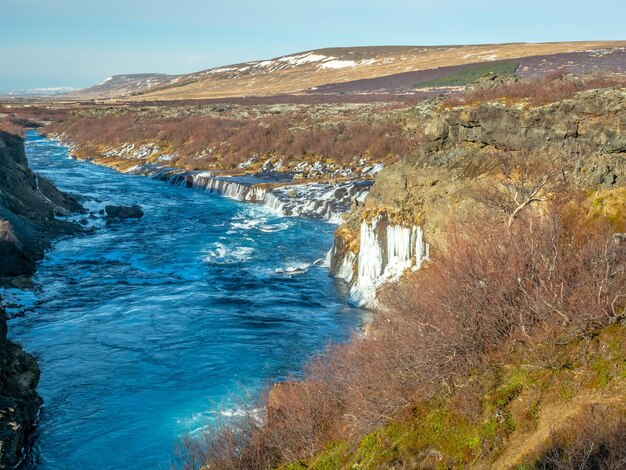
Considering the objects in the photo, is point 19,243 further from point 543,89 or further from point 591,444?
point 591,444

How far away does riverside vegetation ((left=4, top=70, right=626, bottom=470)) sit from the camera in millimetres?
9742

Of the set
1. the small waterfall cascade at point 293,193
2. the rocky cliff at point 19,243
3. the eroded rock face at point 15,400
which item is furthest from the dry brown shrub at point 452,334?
the small waterfall cascade at point 293,193

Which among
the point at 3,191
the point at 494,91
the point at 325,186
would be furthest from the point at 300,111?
the point at 494,91

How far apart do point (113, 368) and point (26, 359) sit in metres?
2.95

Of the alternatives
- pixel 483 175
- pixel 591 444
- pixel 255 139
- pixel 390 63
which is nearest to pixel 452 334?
pixel 591 444

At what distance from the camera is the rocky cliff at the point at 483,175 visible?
19359mm

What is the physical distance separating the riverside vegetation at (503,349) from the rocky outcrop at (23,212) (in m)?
19.6

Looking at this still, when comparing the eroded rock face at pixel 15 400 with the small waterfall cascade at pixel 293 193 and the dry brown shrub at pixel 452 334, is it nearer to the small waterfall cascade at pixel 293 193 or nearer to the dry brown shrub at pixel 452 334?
the dry brown shrub at pixel 452 334

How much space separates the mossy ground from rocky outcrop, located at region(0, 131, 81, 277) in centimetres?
2419

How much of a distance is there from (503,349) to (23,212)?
34.1m

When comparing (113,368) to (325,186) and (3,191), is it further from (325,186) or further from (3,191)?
(325,186)

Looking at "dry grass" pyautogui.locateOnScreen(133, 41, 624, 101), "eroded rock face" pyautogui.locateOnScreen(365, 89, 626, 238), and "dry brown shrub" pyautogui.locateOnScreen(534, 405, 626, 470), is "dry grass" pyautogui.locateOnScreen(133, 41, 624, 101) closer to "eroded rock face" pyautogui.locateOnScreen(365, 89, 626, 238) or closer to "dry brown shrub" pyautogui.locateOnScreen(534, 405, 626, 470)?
"eroded rock face" pyautogui.locateOnScreen(365, 89, 626, 238)

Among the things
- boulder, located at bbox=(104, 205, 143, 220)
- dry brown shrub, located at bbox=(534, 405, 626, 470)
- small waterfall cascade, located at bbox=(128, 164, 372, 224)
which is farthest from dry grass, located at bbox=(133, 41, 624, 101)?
dry brown shrub, located at bbox=(534, 405, 626, 470)

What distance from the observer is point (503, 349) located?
11.7m
